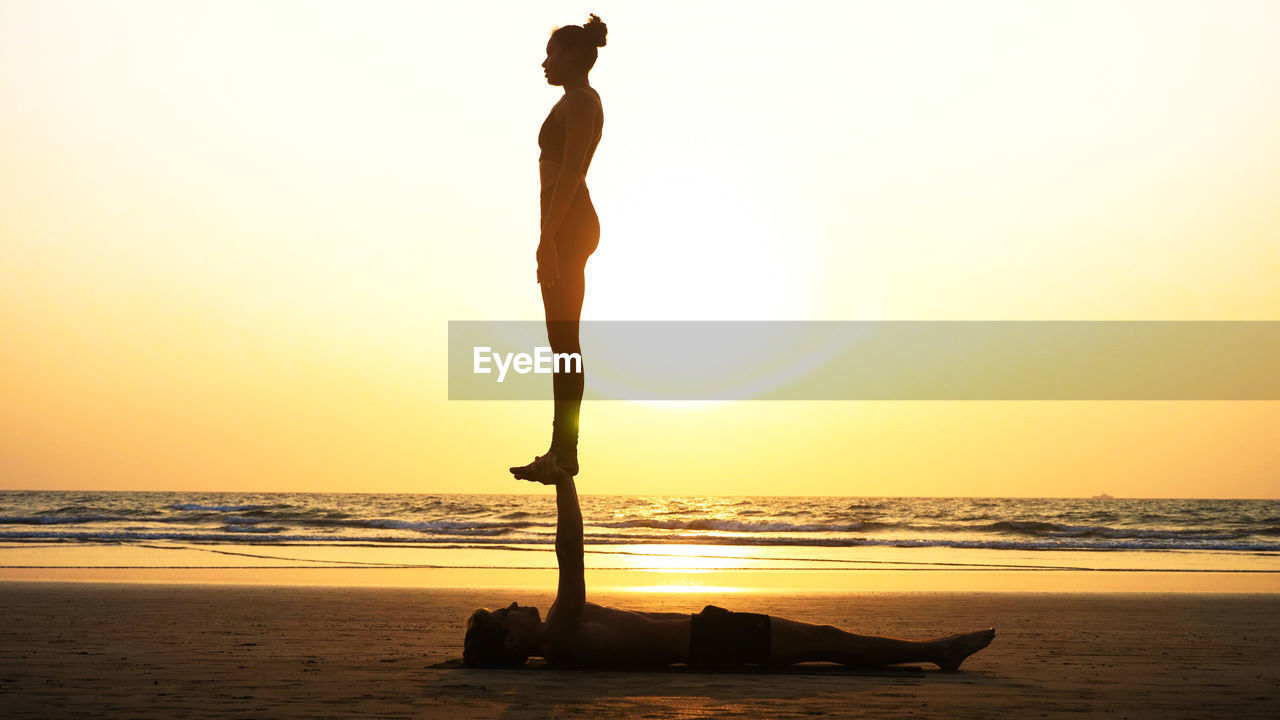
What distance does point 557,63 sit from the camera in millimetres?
7367

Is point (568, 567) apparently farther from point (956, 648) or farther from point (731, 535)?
point (731, 535)

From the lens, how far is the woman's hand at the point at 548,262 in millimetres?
7031

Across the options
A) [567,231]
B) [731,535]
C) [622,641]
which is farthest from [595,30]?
[731,535]

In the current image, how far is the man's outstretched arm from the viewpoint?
671 centimetres

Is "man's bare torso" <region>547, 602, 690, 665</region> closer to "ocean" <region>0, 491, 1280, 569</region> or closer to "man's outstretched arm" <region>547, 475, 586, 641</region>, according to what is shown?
"man's outstretched arm" <region>547, 475, 586, 641</region>

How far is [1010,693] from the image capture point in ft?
20.6

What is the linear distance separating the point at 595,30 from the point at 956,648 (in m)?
4.81

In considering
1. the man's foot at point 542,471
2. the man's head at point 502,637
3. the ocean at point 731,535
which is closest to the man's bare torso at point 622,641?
the man's head at point 502,637

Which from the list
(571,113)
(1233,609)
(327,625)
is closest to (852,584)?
(1233,609)

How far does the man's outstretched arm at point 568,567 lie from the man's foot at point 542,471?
0.16 ft

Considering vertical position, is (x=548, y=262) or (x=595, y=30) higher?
(x=595, y=30)

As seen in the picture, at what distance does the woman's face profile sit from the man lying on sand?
266cm

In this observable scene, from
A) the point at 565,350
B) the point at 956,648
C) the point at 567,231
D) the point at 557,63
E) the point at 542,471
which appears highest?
the point at 557,63

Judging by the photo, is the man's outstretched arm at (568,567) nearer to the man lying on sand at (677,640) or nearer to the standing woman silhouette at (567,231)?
the man lying on sand at (677,640)
